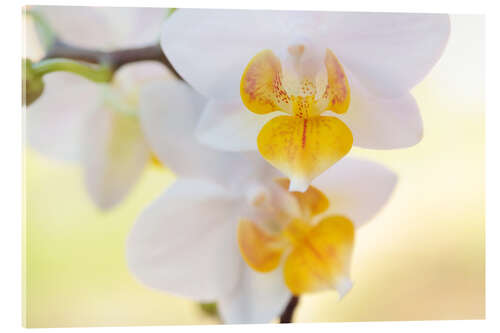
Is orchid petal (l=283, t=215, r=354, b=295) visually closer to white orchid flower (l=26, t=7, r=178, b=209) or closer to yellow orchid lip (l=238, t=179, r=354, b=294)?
yellow orchid lip (l=238, t=179, r=354, b=294)

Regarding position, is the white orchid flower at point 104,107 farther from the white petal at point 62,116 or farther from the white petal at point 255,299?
the white petal at point 255,299

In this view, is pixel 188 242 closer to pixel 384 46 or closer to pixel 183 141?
pixel 183 141

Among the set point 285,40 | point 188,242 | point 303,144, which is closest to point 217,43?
point 285,40

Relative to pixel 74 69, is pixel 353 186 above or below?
below

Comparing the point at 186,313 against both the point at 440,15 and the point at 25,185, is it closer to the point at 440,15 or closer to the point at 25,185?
the point at 25,185

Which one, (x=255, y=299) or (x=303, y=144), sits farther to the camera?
(x=255, y=299)

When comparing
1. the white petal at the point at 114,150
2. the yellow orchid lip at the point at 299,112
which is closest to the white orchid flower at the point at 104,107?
the white petal at the point at 114,150
